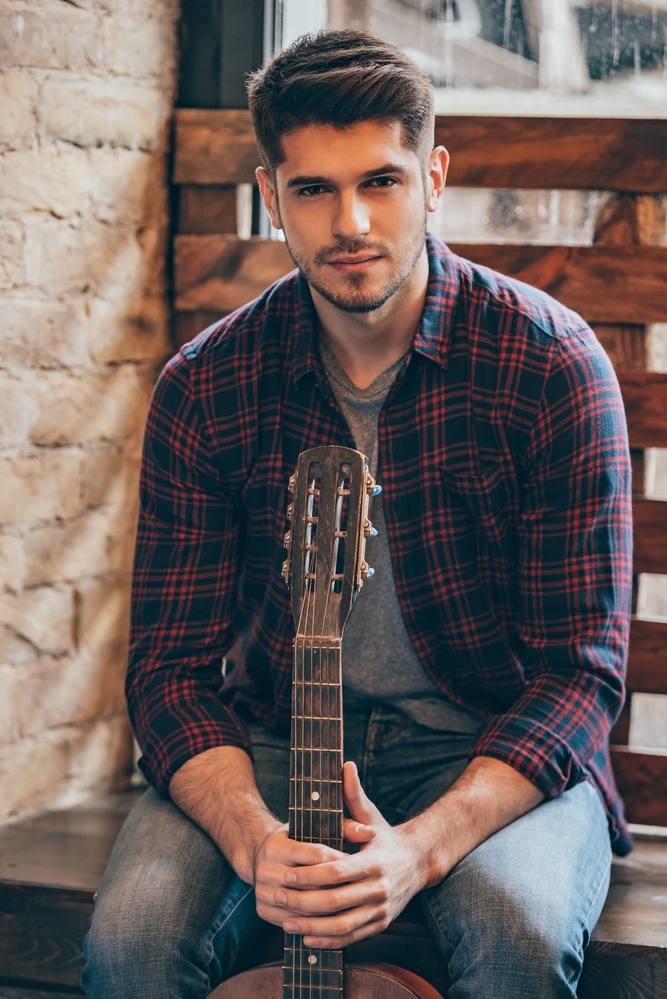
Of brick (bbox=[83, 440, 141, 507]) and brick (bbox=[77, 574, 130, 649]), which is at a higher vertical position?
brick (bbox=[83, 440, 141, 507])

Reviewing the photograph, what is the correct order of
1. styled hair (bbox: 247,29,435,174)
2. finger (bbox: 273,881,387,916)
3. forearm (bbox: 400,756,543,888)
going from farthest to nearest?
styled hair (bbox: 247,29,435,174)
forearm (bbox: 400,756,543,888)
finger (bbox: 273,881,387,916)

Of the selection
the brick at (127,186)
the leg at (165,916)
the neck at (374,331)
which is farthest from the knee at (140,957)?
the brick at (127,186)

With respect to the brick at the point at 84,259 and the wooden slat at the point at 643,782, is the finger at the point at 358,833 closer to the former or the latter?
the wooden slat at the point at 643,782

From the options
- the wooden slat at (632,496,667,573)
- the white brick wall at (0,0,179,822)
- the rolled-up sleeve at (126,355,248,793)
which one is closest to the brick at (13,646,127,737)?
the white brick wall at (0,0,179,822)

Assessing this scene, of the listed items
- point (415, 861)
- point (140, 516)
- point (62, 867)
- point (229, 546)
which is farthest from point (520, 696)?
point (62, 867)

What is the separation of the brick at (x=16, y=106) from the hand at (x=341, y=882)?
1313 mm

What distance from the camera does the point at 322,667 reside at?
1.55 meters

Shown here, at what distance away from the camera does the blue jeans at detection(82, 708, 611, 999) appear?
1545 mm

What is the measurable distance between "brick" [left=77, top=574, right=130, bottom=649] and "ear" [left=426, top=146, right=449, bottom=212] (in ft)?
3.41

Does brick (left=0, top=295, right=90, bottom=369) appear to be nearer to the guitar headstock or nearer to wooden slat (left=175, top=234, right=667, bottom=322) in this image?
wooden slat (left=175, top=234, right=667, bottom=322)

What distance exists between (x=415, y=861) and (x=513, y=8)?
1672 millimetres

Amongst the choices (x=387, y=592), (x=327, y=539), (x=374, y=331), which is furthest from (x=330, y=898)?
(x=374, y=331)

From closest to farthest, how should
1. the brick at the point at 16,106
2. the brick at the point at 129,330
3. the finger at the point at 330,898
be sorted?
the finger at the point at 330,898, the brick at the point at 16,106, the brick at the point at 129,330

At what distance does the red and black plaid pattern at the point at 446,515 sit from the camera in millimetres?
1760
